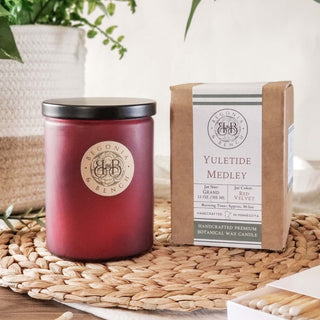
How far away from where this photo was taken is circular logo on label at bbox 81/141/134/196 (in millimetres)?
638

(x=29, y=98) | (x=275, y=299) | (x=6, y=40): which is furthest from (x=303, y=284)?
(x=29, y=98)

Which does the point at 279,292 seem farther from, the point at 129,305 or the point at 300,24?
the point at 300,24

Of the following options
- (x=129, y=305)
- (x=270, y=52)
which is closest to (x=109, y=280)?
(x=129, y=305)

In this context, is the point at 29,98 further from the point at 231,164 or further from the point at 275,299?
the point at 275,299

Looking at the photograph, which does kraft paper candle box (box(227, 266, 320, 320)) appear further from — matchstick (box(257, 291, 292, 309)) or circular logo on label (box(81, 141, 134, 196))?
circular logo on label (box(81, 141, 134, 196))

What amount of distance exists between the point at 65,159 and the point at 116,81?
0.44 metres

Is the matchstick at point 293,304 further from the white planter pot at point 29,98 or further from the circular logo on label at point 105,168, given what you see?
the white planter pot at point 29,98

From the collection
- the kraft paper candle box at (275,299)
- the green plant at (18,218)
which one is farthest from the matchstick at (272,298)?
the green plant at (18,218)

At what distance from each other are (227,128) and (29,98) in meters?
0.29

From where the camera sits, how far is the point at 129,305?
0.56 metres

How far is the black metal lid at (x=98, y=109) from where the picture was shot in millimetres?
633

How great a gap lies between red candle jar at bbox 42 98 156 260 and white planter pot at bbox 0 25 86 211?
0.17m

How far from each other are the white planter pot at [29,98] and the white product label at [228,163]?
252mm

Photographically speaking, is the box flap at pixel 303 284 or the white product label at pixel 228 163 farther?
the white product label at pixel 228 163
